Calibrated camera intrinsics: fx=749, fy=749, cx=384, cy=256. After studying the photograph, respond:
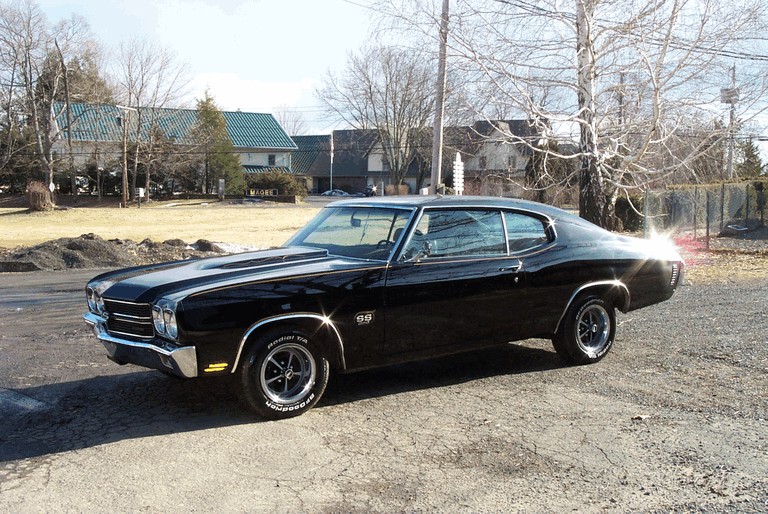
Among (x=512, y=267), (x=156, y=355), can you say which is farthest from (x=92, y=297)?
(x=512, y=267)

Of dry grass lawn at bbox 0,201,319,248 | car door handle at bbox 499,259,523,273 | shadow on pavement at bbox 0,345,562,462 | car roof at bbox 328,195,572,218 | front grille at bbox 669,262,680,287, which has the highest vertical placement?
car roof at bbox 328,195,572,218

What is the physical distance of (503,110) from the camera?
48.8 feet

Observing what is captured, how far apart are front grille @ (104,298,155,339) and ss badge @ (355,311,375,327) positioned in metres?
1.43

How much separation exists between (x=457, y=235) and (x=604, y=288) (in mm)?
1660

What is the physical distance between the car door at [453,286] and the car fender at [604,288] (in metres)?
0.52

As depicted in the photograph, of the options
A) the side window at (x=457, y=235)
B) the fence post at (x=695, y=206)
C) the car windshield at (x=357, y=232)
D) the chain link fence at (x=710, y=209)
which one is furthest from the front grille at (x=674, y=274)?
the fence post at (x=695, y=206)

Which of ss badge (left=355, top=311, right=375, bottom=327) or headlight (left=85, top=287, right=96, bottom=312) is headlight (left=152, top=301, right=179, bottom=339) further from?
ss badge (left=355, top=311, right=375, bottom=327)

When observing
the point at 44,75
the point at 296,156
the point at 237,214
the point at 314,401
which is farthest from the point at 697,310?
the point at 296,156

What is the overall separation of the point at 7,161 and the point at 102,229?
2830 centimetres

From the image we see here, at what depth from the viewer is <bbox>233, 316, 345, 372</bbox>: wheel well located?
511 cm

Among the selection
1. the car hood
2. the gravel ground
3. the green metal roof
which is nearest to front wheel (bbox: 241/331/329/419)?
the gravel ground

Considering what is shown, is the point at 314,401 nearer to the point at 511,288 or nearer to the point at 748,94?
the point at 511,288

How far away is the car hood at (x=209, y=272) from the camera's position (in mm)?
5098

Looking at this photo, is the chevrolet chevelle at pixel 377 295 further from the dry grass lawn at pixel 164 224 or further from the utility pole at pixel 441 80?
the dry grass lawn at pixel 164 224
